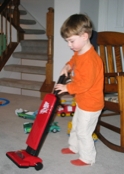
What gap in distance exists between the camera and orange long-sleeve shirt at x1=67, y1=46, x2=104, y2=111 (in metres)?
1.29

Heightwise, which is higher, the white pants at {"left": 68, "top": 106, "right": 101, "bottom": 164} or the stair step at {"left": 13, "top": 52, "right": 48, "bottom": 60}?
the stair step at {"left": 13, "top": 52, "right": 48, "bottom": 60}

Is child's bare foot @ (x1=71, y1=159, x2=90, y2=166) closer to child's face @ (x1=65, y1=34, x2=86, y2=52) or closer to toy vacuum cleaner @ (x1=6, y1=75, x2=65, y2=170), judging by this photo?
toy vacuum cleaner @ (x1=6, y1=75, x2=65, y2=170)

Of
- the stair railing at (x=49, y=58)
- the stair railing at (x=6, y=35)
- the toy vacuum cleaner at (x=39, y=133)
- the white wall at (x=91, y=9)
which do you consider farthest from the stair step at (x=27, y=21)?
the toy vacuum cleaner at (x=39, y=133)

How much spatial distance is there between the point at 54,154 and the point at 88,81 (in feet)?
2.04

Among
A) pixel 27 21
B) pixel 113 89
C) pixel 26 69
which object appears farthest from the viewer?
pixel 27 21

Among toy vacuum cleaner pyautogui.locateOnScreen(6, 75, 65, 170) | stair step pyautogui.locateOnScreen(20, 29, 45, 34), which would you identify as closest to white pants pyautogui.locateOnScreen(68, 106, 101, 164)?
toy vacuum cleaner pyautogui.locateOnScreen(6, 75, 65, 170)

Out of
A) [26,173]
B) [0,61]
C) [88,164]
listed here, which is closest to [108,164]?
[88,164]

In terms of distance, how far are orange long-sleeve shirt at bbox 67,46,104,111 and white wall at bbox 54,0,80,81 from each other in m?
1.50

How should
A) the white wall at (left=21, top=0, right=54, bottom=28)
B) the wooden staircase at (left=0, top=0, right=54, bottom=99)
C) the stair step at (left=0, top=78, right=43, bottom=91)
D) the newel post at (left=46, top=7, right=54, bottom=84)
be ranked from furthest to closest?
1. the white wall at (left=21, top=0, right=54, bottom=28)
2. the stair step at (left=0, top=78, right=43, bottom=91)
3. the wooden staircase at (left=0, top=0, right=54, bottom=99)
4. the newel post at (left=46, top=7, right=54, bottom=84)

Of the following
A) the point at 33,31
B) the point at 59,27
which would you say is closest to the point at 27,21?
the point at 33,31

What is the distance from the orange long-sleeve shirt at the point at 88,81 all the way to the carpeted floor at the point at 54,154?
378mm

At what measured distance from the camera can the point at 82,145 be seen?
145 centimetres

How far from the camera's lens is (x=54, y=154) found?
1618 millimetres

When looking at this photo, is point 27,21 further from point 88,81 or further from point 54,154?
point 88,81
